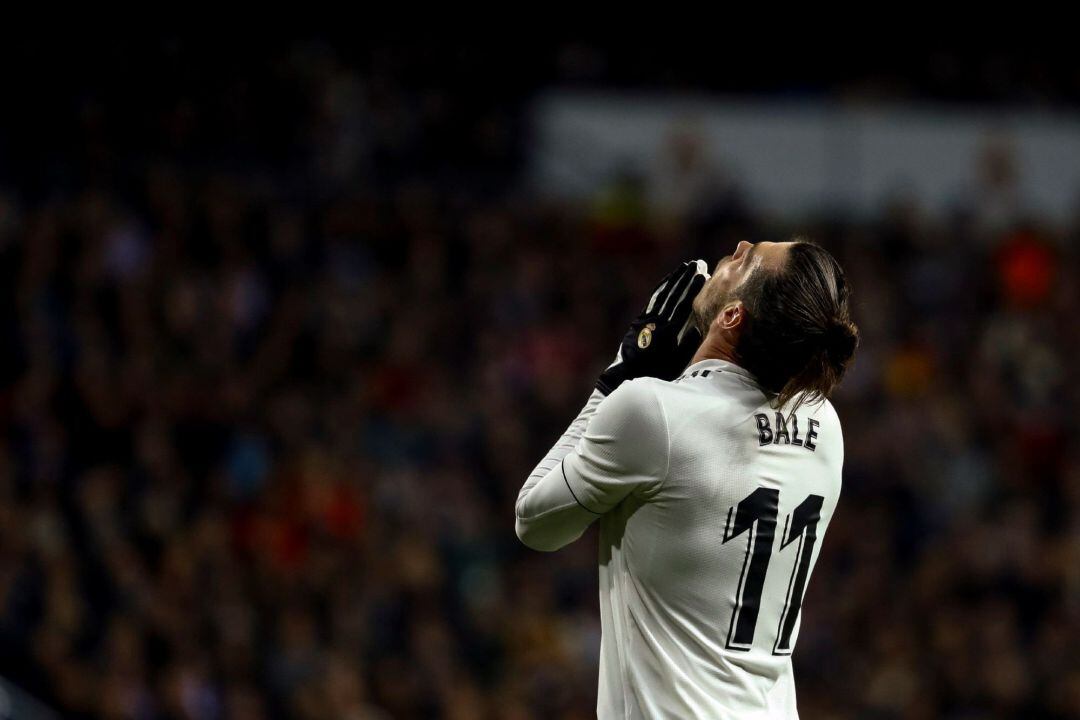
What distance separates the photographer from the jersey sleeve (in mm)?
Answer: 2846

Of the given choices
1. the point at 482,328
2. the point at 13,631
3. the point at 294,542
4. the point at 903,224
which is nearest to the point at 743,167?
the point at 903,224

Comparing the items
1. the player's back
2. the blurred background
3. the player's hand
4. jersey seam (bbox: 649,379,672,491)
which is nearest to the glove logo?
the player's hand

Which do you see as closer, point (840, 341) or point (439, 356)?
point (840, 341)

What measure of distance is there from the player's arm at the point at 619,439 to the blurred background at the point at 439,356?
16.0ft

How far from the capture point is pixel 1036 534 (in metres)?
11.0

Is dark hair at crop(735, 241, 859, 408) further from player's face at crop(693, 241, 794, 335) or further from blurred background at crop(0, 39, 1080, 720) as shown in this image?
blurred background at crop(0, 39, 1080, 720)

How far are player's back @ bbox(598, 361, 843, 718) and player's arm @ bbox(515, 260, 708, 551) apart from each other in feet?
0.13

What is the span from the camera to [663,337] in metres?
3.05

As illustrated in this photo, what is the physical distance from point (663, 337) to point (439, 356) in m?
8.16

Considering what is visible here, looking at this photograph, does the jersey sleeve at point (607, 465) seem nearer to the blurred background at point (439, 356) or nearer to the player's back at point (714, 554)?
the player's back at point (714, 554)

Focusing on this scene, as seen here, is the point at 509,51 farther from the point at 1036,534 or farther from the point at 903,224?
the point at 1036,534

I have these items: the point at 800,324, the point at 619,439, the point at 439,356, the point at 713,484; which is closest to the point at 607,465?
the point at 619,439

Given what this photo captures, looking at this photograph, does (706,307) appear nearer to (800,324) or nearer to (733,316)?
(733,316)

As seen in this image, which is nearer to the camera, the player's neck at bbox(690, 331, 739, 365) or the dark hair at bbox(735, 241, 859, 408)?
the dark hair at bbox(735, 241, 859, 408)
